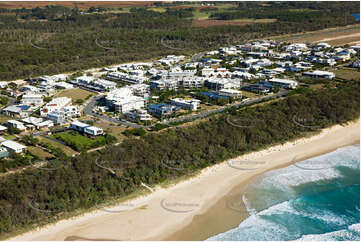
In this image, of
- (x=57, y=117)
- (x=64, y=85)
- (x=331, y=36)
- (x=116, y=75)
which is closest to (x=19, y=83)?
(x=64, y=85)

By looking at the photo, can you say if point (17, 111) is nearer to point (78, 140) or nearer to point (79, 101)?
point (79, 101)

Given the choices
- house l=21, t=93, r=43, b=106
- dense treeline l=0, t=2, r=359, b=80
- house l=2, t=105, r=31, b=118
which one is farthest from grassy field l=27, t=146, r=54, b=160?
dense treeline l=0, t=2, r=359, b=80

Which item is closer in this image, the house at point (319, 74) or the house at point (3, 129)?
the house at point (3, 129)

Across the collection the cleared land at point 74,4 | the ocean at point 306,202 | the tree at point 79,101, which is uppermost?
the cleared land at point 74,4

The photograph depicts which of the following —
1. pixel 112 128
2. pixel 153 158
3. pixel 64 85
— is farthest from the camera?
pixel 64 85

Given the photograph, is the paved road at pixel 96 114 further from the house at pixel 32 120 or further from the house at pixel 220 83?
the house at pixel 220 83

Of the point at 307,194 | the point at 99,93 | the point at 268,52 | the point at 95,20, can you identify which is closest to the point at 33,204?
the point at 307,194

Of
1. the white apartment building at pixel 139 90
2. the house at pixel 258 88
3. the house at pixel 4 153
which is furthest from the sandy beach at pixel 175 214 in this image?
the white apartment building at pixel 139 90
